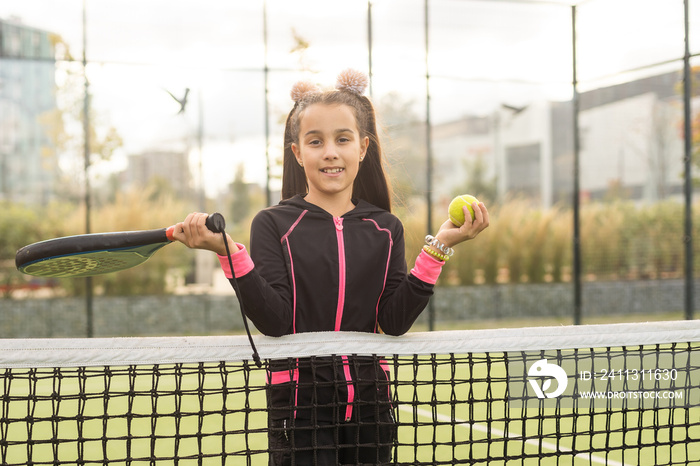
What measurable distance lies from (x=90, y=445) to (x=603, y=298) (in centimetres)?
744

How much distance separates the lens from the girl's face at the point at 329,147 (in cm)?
152

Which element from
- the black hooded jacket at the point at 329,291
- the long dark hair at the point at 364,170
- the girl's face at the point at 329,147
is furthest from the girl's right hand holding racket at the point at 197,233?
the long dark hair at the point at 364,170

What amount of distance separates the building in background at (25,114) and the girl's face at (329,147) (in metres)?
7.42

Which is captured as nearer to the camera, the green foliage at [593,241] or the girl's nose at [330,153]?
the girl's nose at [330,153]

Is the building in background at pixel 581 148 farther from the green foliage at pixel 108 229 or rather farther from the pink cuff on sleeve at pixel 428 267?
the pink cuff on sleeve at pixel 428 267

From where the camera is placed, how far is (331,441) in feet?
4.82

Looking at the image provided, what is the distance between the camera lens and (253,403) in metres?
4.46

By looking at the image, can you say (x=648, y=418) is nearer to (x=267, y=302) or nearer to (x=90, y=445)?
(x=90, y=445)

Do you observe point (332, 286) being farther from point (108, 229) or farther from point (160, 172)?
point (160, 172)

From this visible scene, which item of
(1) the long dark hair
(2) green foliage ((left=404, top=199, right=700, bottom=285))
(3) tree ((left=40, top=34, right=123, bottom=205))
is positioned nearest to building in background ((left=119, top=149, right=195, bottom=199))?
(3) tree ((left=40, top=34, right=123, bottom=205))

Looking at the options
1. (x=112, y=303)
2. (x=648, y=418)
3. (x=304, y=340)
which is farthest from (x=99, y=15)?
(x=304, y=340)

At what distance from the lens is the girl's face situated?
1.52 metres

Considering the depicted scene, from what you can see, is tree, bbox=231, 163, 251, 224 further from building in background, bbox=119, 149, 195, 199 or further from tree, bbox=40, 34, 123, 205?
tree, bbox=40, 34, 123, 205

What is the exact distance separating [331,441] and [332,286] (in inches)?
13.0
